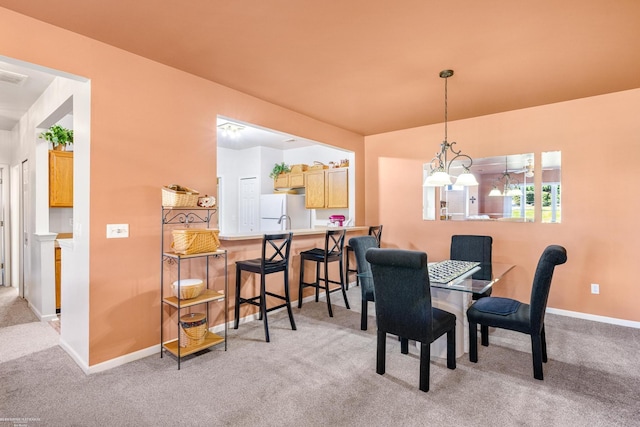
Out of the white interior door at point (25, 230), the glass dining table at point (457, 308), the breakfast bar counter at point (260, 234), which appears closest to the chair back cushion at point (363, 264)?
the glass dining table at point (457, 308)

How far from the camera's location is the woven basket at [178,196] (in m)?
2.64

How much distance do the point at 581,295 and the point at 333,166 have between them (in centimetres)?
A: 399

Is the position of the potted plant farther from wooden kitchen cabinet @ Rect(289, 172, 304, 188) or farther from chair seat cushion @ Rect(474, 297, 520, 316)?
chair seat cushion @ Rect(474, 297, 520, 316)

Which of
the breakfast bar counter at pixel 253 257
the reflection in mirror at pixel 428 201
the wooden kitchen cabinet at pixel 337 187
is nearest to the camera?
the breakfast bar counter at pixel 253 257

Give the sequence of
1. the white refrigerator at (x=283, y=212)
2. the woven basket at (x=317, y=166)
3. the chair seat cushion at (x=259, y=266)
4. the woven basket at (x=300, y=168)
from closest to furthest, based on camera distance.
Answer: the chair seat cushion at (x=259, y=266) → the woven basket at (x=317, y=166) → the white refrigerator at (x=283, y=212) → the woven basket at (x=300, y=168)

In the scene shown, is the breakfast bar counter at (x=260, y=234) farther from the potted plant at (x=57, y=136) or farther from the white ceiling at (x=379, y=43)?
the potted plant at (x=57, y=136)

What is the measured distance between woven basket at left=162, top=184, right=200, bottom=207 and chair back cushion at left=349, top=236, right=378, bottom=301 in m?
1.61

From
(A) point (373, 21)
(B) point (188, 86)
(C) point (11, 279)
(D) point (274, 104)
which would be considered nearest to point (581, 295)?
(A) point (373, 21)

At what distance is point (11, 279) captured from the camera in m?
5.32

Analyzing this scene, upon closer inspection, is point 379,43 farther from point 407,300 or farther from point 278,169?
point 278,169

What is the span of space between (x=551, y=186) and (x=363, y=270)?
2.59 m

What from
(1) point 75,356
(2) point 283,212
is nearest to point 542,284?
(1) point 75,356

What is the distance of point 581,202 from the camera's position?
378 centimetres

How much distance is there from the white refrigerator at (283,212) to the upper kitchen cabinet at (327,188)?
0.97 ft
